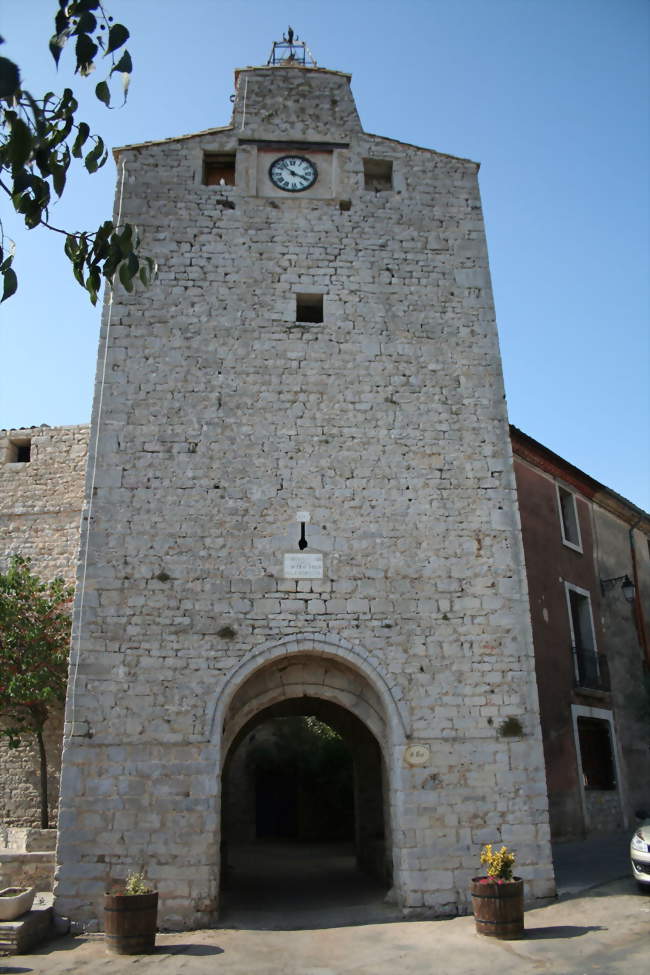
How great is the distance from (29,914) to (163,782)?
5.56 ft

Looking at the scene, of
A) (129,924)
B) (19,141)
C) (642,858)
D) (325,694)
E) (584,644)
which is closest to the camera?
(19,141)

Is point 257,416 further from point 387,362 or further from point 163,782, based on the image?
point 163,782

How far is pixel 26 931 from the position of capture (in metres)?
7.09

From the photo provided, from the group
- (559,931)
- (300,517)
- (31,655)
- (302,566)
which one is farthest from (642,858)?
(31,655)

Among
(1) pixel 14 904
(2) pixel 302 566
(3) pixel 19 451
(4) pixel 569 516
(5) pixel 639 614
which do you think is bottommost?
(1) pixel 14 904

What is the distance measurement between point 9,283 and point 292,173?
7812 mm

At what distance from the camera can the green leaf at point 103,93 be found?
4.39 metres

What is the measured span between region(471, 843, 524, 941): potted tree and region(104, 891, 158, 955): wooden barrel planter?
3101 millimetres

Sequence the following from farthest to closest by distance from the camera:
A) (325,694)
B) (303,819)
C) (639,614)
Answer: (303,819)
(639,614)
(325,694)

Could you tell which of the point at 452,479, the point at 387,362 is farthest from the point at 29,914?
the point at 387,362

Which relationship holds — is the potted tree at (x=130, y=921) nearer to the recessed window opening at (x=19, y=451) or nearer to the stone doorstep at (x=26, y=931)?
the stone doorstep at (x=26, y=931)

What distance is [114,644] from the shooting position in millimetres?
8680

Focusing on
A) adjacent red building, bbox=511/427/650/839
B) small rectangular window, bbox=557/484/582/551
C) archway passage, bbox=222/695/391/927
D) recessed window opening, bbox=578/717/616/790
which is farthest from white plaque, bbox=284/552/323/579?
small rectangular window, bbox=557/484/582/551

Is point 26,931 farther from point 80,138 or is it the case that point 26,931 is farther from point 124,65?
point 124,65
